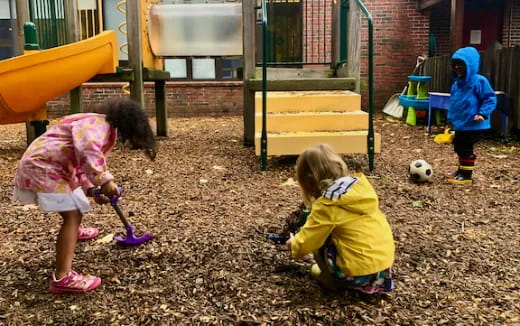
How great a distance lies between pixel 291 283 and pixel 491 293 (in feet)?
3.27

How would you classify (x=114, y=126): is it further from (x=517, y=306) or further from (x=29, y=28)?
(x=29, y=28)

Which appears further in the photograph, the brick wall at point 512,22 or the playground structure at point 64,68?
the brick wall at point 512,22

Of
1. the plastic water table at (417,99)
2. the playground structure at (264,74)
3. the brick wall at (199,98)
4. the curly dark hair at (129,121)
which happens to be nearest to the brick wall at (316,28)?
the brick wall at (199,98)

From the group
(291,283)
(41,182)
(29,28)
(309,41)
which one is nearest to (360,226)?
(291,283)

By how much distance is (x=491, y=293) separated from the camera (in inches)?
106

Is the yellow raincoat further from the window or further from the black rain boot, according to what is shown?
the window

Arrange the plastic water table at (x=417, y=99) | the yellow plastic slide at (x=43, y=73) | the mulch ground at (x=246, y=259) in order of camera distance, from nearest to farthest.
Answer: the mulch ground at (x=246, y=259), the yellow plastic slide at (x=43, y=73), the plastic water table at (x=417, y=99)

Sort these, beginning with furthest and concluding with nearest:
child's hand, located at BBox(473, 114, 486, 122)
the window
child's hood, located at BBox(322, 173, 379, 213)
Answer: the window, child's hand, located at BBox(473, 114, 486, 122), child's hood, located at BBox(322, 173, 379, 213)

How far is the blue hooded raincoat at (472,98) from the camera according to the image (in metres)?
5.10

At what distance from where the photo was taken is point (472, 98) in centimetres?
512

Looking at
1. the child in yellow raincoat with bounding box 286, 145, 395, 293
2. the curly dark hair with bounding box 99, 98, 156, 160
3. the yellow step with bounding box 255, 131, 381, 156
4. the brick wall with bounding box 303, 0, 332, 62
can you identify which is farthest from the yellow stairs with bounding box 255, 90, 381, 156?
the brick wall with bounding box 303, 0, 332, 62

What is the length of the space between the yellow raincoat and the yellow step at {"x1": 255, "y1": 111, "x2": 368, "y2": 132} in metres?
3.34

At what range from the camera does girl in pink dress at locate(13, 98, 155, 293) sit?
259 cm

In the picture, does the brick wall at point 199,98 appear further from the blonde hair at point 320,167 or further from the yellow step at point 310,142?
the blonde hair at point 320,167
